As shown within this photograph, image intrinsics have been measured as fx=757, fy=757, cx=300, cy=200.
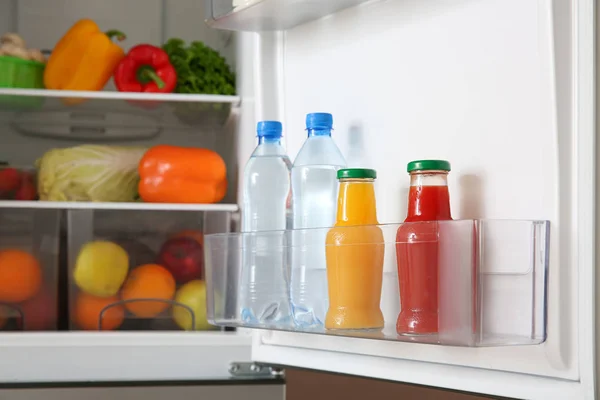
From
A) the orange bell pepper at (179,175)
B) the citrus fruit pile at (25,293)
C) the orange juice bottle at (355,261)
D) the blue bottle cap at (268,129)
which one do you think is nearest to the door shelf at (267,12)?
the blue bottle cap at (268,129)

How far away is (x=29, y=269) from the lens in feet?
5.09

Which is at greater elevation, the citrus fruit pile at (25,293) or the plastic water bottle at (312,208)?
the plastic water bottle at (312,208)

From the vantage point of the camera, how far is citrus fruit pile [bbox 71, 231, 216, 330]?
156cm

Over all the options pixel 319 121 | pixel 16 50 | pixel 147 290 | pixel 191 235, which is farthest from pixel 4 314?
pixel 319 121

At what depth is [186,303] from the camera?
1581 mm

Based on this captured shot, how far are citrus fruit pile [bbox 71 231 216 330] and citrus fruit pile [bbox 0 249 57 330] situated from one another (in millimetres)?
58

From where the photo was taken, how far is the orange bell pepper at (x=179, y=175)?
5.19 ft

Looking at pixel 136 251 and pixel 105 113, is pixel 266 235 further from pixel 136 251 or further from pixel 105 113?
pixel 105 113

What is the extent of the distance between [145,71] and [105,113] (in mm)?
134

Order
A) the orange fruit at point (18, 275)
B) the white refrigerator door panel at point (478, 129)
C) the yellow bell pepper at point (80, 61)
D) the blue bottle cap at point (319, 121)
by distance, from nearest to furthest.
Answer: the white refrigerator door panel at point (478, 129) < the blue bottle cap at point (319, 121) < the orange fruit at point (18, 275) < the yellow bell pepper at point (80, 61)

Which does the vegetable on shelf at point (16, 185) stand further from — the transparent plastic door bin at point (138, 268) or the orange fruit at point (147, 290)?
the orange fruit at point (147, 290)

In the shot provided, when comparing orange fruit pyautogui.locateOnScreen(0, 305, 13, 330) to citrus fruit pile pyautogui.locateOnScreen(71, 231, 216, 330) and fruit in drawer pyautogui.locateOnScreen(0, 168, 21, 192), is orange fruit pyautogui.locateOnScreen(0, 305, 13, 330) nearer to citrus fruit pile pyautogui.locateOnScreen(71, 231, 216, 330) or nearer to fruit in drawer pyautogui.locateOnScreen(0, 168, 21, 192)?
citrus fruit pile pyautogui.locateOnScreen(71, 231, 216, 330)

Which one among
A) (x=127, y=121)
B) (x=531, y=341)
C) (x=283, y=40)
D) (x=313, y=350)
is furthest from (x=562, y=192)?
(x=127, y=121)

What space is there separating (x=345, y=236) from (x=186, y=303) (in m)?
0.78
